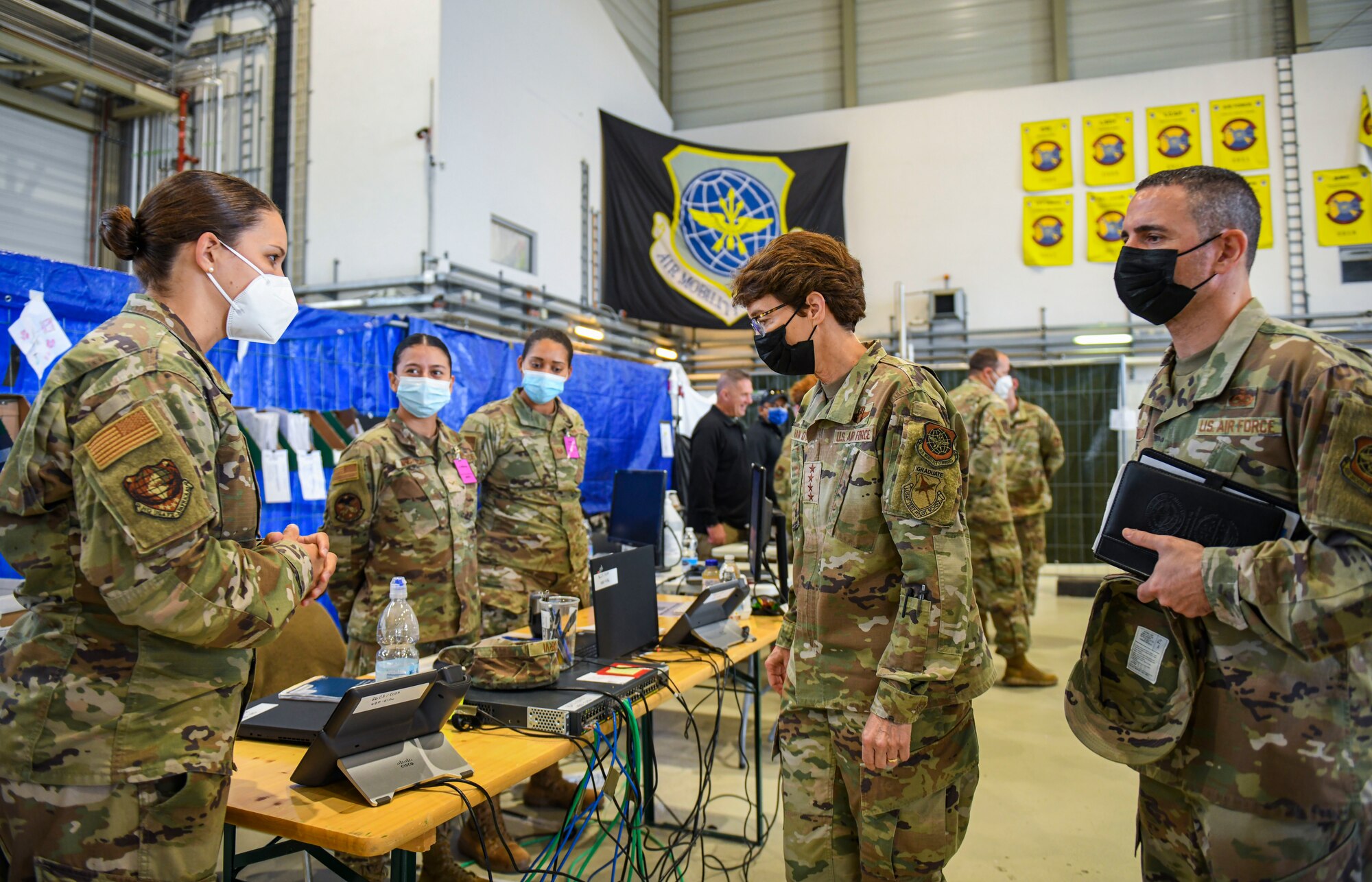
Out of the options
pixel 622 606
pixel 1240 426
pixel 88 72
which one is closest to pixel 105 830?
pixel 622 606

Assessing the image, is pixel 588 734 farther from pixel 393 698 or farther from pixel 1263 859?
pixel 1263 859

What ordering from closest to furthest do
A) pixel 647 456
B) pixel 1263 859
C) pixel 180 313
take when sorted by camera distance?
pixel 1263 859 < pixel 180 313 < pixel 647 456

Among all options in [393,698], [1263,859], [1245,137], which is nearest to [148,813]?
[393,698]

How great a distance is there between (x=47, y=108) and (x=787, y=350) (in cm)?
667

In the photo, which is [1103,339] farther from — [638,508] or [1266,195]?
[638,508]

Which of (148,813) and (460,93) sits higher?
(460,93)

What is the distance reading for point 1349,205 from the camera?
8.07m

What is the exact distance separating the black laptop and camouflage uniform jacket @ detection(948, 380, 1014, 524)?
2.57 metres

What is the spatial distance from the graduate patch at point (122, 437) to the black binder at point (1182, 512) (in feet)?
4.82

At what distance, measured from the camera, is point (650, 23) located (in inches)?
398

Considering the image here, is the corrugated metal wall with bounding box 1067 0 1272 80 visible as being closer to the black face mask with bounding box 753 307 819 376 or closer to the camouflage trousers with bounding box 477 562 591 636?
the camouflage trousers with bounding box 477 562 591 636

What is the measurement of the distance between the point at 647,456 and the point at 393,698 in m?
5.24

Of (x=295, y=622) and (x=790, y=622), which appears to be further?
(x=295, y=622)

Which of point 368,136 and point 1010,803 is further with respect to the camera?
point 368,136
